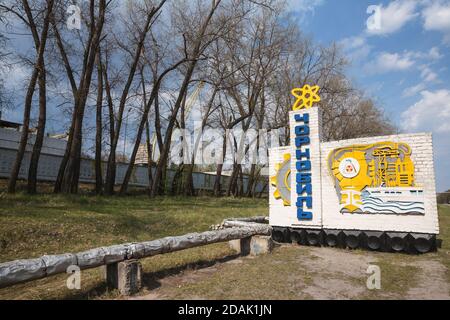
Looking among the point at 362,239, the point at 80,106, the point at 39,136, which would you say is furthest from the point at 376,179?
the point at 39,136

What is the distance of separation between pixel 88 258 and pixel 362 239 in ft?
25.0

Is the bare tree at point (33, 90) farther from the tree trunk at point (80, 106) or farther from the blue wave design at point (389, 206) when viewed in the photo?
the blue wave design at point (389, 206)

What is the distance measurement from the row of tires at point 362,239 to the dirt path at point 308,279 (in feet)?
1.20

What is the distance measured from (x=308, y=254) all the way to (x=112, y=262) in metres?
5.43

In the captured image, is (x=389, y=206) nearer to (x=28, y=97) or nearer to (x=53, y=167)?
(x=28, y=97)

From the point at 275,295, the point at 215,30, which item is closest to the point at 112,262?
the point at 275,295

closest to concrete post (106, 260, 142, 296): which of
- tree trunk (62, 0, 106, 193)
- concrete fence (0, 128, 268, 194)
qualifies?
tree trunk (62, 0, 106, 193)

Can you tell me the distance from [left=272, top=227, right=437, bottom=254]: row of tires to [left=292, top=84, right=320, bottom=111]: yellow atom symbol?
13.4ft

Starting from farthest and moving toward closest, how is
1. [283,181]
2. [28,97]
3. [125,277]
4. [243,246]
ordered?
[28,97], [283,181], [243,246], [125,277]

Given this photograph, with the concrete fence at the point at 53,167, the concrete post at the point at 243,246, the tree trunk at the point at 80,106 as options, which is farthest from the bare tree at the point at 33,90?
the concrete post at the point at 243,246

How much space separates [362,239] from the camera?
9.90 metres

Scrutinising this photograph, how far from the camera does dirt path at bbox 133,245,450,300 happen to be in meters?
5.62

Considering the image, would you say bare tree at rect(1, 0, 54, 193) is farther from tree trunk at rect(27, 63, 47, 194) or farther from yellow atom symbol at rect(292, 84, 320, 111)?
yellow atom symbol at rect(292, 84, 320, 111)

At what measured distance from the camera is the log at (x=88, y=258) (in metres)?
4.64
